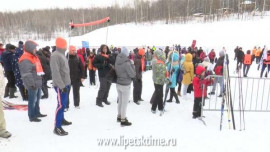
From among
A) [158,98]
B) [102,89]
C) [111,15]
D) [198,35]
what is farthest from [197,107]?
[111,15]

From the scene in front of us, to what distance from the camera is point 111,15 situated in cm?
6650

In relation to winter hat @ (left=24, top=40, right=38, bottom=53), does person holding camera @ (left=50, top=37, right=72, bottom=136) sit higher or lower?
lower

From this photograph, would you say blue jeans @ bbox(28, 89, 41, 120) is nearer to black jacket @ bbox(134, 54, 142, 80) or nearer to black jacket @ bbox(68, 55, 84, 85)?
black jacket @ bbox(68, 55, 84, 85)

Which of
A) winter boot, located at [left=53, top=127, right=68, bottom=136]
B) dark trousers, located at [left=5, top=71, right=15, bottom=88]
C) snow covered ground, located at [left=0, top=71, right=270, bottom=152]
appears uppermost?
dark trousers, located at [left=5, top=71, right=15, bottom=88]

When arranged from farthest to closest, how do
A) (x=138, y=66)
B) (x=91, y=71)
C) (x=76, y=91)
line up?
(x=91, y=71) → (x=138, y=66) → (x=76, y=91)

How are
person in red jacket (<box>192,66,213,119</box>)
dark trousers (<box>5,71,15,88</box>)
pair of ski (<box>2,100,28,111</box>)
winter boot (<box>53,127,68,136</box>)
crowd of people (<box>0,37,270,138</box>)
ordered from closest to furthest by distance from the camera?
crowd of people (<box>0,37,270,138</box>)
winter boot (<box>53,127,68,136</box>)
person in red jacket (<box>192,66,213,119</box>)
pair of ski (<box>2,100,28,111</box>)
dark trousers (<box>5,71,15,88</box>)

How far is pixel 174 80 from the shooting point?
748cm

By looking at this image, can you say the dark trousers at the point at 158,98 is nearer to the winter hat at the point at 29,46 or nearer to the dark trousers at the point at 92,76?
the winter hat at the point at 29,46

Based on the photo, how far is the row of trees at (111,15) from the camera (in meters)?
55.2

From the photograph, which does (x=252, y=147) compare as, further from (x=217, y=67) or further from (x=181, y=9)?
(x=181, y=9)

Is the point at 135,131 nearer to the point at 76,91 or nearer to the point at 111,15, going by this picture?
the point at 76,91

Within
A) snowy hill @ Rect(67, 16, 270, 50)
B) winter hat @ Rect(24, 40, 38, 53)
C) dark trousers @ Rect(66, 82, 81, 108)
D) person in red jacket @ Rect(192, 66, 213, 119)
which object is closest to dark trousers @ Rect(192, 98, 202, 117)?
person in red jacket @ Rect(192, 66, 213, 119)

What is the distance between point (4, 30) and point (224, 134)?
283 feet

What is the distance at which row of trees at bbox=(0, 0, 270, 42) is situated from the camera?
5522cm
